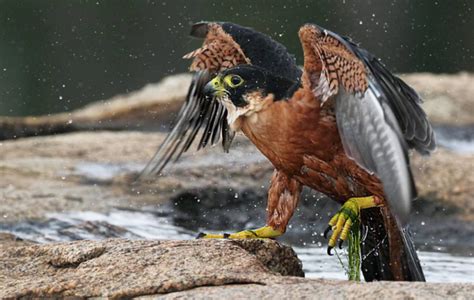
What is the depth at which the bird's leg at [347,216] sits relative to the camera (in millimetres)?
4445

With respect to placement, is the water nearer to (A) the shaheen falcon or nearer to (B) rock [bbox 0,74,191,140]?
(A) the shaheen falcon

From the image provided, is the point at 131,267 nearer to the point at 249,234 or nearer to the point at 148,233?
the point at 249,234

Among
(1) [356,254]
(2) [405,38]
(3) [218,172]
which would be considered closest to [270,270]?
(1) [356,254]

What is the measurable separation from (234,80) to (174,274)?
1.07m

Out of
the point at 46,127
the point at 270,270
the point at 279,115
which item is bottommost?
the point at 46,127

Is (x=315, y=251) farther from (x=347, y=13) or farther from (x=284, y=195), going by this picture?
(x=347, y=13)

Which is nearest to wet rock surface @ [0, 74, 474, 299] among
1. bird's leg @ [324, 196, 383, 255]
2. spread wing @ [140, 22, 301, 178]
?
bird's leg @ [324, 196, 383, 255]

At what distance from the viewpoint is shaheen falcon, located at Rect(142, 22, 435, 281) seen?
4352mm

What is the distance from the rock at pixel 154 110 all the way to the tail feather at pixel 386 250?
4161 mm

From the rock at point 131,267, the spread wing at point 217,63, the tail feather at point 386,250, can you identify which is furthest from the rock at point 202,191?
the rock at point 131,267

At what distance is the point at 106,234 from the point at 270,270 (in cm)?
209

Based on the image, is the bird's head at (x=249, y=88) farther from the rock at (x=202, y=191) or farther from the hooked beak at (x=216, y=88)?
the rock at (x=202, y=191)

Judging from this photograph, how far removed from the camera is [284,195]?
493cm

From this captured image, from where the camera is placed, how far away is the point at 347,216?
14.7 feet
